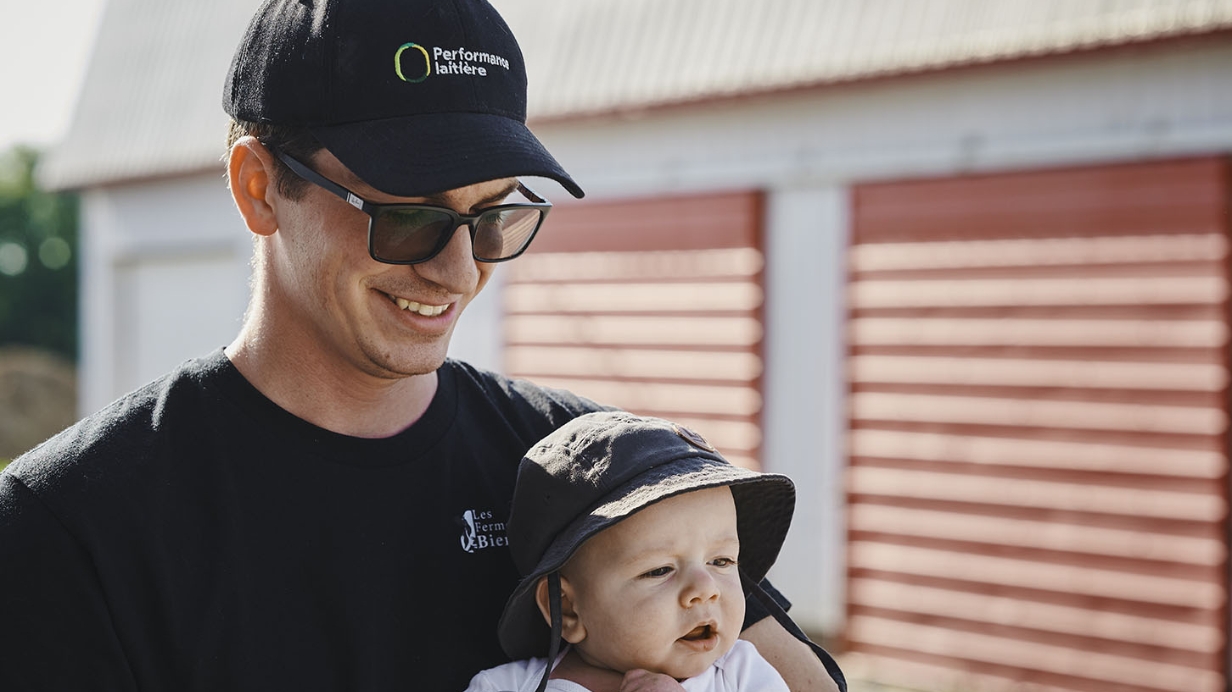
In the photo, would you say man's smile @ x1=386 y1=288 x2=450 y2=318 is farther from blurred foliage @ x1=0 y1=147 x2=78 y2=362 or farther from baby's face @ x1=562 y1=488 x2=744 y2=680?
blurred foliage @ x1=0 y1=147 x2=78 y2=362

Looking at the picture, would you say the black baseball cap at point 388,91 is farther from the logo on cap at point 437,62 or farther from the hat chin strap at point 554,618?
the hat chin strap at point 554,618

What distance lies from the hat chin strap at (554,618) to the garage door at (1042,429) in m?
4.78

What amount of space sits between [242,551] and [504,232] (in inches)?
27.5

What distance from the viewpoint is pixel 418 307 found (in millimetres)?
2131

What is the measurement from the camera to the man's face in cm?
207

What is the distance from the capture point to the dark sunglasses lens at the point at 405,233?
2.02 m

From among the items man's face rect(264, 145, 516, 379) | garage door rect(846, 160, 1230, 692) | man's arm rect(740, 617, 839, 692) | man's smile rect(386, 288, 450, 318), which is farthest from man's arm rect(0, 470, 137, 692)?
garage door rect(846, 160, 1230, 692)

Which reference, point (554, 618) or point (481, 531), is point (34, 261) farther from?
point (554, 618)

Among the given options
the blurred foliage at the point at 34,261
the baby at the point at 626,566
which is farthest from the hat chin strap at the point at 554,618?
the blurred foliage at the point at 34,261

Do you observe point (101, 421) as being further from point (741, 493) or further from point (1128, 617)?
point (1128, 617)

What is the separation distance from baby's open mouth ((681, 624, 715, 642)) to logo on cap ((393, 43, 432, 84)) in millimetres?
1053

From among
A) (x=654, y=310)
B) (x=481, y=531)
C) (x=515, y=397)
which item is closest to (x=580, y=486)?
(x=481, y=531)

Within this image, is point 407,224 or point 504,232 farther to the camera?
point 504,232

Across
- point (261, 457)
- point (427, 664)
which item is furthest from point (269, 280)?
point (427, 664)
